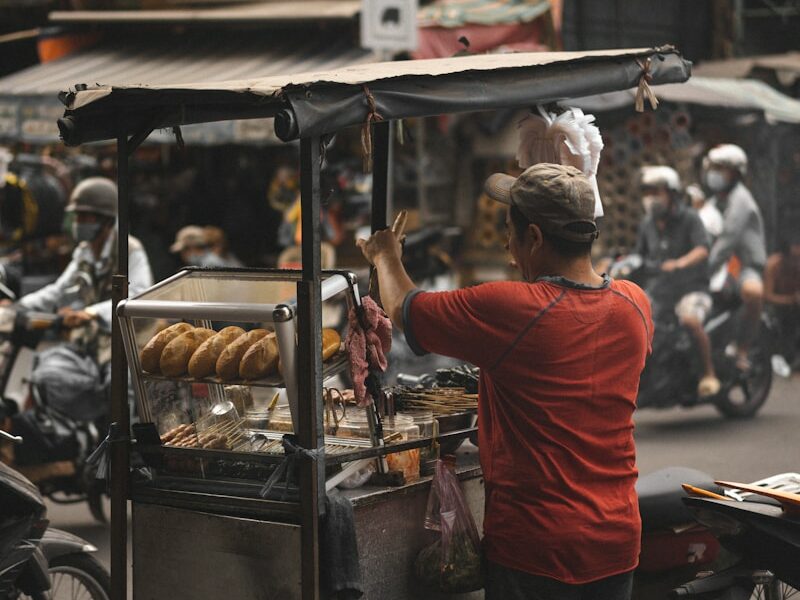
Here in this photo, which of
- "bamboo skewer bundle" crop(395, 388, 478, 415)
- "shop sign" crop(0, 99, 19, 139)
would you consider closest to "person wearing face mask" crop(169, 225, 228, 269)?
"shop sign" crop(0, 99, 19, 139)

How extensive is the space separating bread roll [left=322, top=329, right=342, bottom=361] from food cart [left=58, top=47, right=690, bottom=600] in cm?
15

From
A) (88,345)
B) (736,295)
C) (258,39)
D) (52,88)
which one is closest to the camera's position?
(88,345)

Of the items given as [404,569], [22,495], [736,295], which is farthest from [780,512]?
[736,295]

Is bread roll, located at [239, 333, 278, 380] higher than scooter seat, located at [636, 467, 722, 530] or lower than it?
higher

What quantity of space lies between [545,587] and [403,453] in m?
0.74

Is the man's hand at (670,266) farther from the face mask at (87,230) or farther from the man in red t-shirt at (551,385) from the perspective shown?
the man in red t-shirt at (551,385)

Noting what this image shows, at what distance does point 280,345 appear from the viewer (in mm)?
3660

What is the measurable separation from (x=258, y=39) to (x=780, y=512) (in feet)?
35.6

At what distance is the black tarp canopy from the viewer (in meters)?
3.45

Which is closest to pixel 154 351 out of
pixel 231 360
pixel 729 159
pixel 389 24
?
pixel 231 360

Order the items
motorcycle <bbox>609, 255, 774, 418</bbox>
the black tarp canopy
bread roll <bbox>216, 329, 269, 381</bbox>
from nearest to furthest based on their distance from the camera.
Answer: the black tarp canopy < bread roll <bbox>216, 329, 269, 381</bbox> < motorcycle <bbox>609, 255, 774, 418</bbox>

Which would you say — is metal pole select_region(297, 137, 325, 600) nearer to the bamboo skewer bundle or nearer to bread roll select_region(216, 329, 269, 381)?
bread roll select_region(216, 329, 269, 381)

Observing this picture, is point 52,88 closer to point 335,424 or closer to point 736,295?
point 736,295

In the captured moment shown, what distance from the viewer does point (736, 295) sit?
1059 cm
